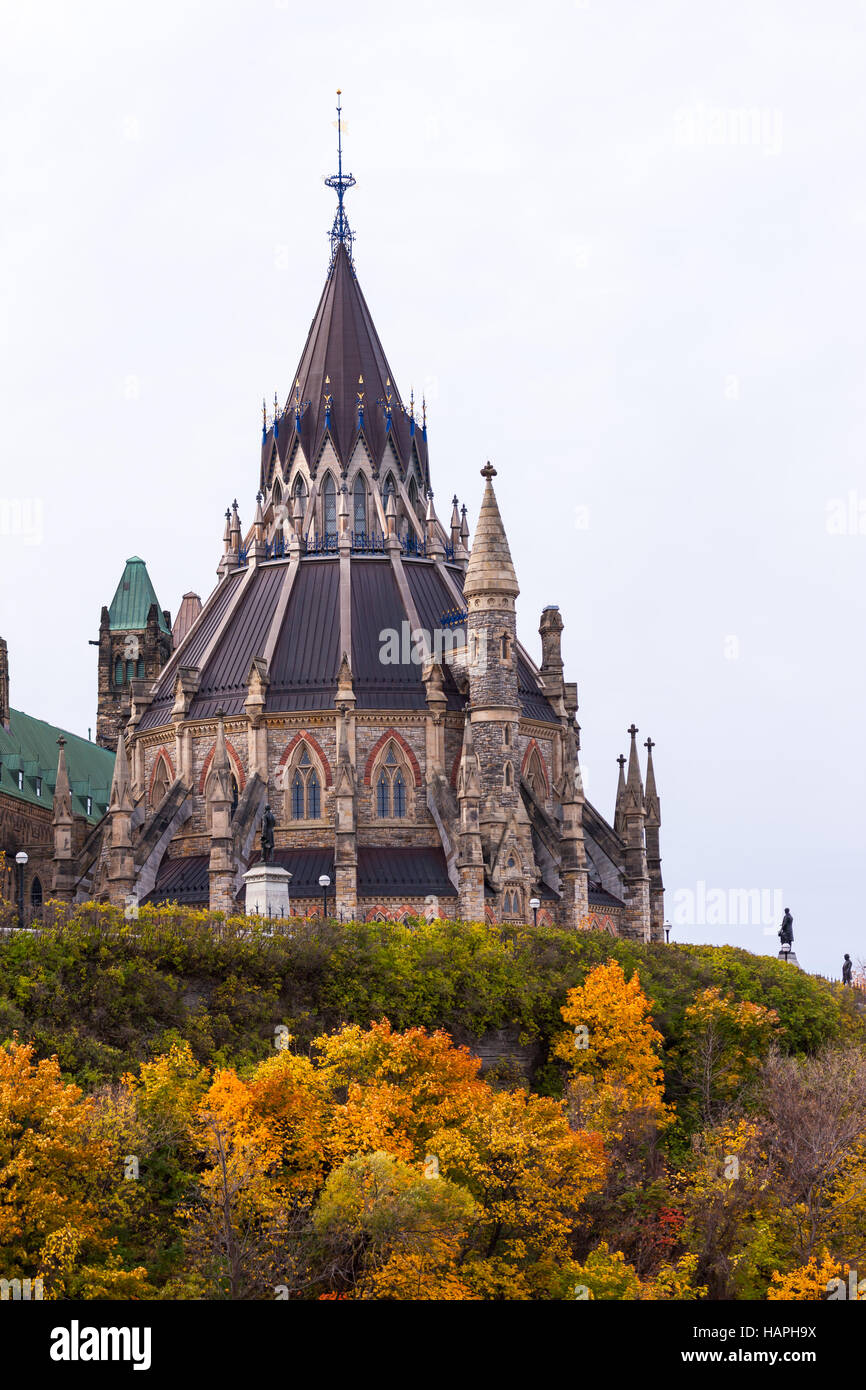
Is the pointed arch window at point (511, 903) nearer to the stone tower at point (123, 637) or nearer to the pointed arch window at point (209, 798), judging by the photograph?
the pointed arch window at point (209, 798)

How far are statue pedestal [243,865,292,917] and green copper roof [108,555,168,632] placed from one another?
71.7 meters

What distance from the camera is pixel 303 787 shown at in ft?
319

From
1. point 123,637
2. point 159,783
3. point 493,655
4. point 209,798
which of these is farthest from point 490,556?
point 123,637

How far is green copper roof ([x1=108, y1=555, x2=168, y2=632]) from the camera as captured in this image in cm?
14912

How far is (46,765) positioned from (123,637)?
32.2 m

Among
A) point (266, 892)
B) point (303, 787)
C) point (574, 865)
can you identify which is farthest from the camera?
point (303, 787)

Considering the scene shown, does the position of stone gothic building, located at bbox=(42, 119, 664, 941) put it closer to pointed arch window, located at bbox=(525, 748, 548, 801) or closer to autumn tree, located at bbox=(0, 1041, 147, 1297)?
pointed arch window, located at bbox=(525, 748, 548, 801)

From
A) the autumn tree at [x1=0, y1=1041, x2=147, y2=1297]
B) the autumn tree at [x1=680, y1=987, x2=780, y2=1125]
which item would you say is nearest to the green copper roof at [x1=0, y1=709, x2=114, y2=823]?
the autumn tree at [x1=680, y1=987, x2=780, y2=1125]

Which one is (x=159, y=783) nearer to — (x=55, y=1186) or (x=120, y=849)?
(x=120, y=849)

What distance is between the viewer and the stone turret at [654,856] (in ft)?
348

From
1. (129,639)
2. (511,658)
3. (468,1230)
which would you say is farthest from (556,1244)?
(129,639)
